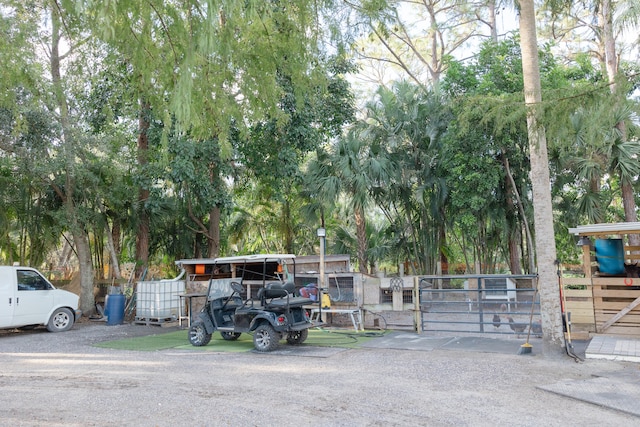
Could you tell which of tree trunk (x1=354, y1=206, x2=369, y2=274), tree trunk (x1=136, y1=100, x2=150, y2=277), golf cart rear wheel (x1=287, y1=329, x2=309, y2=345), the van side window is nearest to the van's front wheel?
the van side window

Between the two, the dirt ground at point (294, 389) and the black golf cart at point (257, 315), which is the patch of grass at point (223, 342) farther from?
the dirt ground at point (294, 389)

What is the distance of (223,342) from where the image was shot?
975 cm

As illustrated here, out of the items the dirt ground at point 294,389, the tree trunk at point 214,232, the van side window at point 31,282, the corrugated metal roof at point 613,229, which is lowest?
the dirt ground at point 294,389

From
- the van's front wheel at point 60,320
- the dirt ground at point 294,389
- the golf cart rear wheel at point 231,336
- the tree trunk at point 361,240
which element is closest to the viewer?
the dirt ground at point 294,389

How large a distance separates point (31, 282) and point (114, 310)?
2448 millimetres

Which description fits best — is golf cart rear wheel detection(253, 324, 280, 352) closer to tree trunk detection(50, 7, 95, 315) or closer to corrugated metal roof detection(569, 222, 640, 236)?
corrugated metal roof detection(569, 222, 640, 236)

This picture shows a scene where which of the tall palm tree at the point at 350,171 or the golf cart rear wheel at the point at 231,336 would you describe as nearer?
the golf cart rear wheel at the point at 231,336

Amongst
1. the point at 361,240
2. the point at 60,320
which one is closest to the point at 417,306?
the point at 361,240

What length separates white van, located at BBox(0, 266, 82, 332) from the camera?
35.0ft

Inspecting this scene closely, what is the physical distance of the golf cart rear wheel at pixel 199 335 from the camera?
30.2 feet

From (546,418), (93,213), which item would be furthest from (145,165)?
(546,418)

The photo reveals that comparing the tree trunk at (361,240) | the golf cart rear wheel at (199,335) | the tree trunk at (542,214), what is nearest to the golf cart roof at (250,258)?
the golf cart rear wheel at (199,335)

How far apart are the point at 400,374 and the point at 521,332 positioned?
3706 millimetres

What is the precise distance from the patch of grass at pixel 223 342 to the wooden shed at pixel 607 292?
12.4 feet
